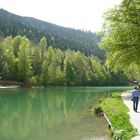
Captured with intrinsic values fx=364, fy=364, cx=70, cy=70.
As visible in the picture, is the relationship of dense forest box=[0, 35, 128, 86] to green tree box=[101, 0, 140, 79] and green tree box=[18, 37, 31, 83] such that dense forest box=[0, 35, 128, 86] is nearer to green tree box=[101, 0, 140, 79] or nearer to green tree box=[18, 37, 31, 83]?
green tree box=[18, 37, 31, 83]

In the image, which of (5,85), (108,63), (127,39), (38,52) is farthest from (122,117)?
(38,52)

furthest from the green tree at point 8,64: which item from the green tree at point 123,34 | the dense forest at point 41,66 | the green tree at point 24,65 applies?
the green tree at point 123,34

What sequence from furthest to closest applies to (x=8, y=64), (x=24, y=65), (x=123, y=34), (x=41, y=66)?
(x=41, y=66) < (x=24, y=65) < (x=8, y=64) < (x=123, y=34)

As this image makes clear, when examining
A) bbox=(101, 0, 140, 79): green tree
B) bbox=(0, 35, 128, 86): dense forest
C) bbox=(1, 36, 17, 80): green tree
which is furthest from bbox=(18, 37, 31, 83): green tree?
bbox=(101, 0, 140, 79): green tree

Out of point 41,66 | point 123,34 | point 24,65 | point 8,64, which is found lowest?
point 41,66

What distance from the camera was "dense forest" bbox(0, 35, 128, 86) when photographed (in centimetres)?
12175

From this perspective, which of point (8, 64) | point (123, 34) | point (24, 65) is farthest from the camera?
point (24, 65)

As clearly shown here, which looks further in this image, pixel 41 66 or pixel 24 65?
pixel 41 66

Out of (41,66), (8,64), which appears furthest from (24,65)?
(41,66)

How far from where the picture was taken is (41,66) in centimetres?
13788

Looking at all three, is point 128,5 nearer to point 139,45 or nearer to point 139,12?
point 139,12

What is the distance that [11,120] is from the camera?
119 ft

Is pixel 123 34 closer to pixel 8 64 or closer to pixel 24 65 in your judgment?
pixel 24 65

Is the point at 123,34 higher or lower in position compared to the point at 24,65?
higher
